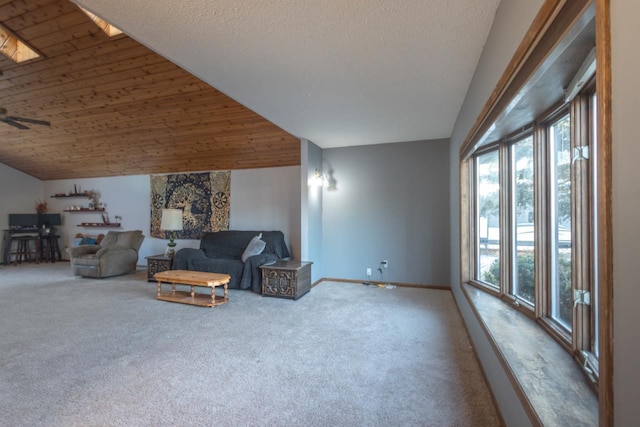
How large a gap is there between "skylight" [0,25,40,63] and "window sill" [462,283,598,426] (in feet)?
19.5

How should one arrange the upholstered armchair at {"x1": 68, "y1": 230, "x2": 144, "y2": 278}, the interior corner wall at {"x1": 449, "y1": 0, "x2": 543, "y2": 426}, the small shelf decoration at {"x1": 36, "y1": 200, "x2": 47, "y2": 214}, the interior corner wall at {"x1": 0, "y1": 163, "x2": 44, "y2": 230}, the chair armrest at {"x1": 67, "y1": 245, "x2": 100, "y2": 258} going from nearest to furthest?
the interior corner wall at {"x1": 449, "y1": 0, "x2": 543, "y2": 426} < the upholstered armchair at {"x1": 68, "y1": 230, "x2": 144, "y2": 278} < the chair armrest at {"x1": 67, "y1": 245, "x2": 100, "y2": 258} < the interior corner wall at {"x1": 0, "y1": 163, "x2": 44, "y2": 230} < the small shelf decoration at {"x1": 36, "y1": 200, "x2": 47, "y2": 214}

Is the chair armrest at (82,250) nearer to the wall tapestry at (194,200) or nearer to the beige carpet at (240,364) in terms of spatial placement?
the wall tapestry at (194,200)

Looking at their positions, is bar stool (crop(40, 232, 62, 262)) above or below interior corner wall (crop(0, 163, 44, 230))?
below

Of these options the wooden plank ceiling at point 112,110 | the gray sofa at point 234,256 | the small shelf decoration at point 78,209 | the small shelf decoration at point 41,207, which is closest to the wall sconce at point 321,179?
the wooden plank ceiling at point 112,110

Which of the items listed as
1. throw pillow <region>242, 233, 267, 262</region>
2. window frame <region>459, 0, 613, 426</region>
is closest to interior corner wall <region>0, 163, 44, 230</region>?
throw pillow <region>242, 233, 267, 262</region>

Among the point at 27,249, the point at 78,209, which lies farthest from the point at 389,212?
the point at 27,249

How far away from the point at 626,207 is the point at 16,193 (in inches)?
431

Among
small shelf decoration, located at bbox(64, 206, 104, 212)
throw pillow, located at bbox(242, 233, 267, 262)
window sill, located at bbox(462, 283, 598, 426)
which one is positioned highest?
small shelf decoration, located at bbox(64, 206, 104, 212)

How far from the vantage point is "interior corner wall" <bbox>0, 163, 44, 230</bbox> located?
23.7 feet

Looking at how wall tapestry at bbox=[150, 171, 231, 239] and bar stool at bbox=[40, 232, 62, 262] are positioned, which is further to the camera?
bar stool at bbox=[40, 232, 62, 262]

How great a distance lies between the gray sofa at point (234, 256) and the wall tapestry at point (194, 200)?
78 cm

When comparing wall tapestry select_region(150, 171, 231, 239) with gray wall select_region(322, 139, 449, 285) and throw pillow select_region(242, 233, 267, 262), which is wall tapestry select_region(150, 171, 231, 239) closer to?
throw pillow select_region(242, 233, 267, 262)

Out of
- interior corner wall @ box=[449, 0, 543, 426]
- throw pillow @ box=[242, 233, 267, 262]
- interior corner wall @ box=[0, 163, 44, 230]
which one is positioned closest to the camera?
interior corner wall @ box=[449, 0, 543, 426]

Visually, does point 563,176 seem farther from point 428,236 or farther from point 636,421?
point 428,236
